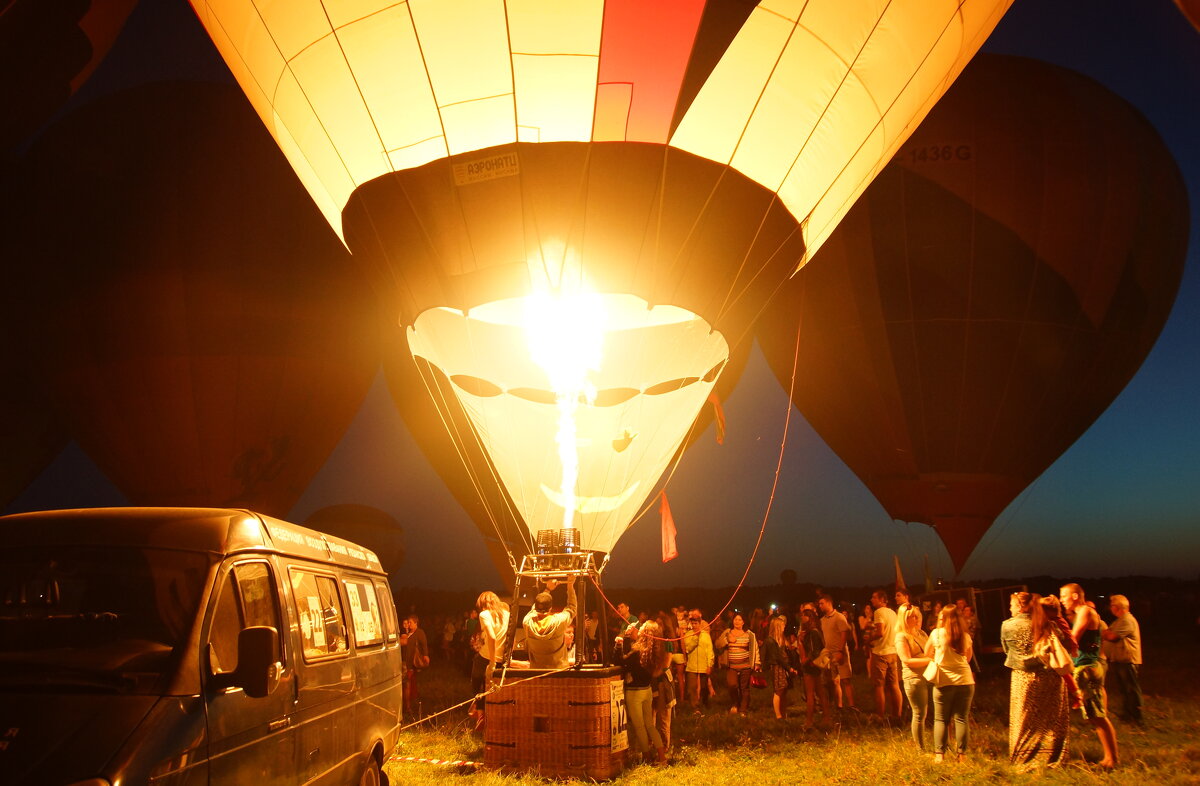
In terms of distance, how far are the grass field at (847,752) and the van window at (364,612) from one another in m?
1.31

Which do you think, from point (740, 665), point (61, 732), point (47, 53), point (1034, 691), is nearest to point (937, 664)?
point (1034, 691)

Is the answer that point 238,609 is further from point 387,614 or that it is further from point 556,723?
point 556,723

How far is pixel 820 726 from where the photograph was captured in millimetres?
8016

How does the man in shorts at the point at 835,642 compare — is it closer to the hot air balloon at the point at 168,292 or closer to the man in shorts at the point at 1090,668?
the man in shorts at the point at 1090,668

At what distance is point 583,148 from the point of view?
238 inches

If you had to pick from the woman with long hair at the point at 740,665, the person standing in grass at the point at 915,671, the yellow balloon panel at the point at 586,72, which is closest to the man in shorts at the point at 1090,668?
the person standing in grass at the point at 915,671

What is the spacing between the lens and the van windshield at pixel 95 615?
264cm

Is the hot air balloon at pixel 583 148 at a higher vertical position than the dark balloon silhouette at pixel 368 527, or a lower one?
higher

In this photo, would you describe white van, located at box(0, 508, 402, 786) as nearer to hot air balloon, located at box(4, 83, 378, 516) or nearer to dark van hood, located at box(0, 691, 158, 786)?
dark van hood, located at box(0, 691, 158, 786)

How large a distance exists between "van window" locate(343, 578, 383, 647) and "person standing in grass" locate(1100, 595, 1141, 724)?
537cm

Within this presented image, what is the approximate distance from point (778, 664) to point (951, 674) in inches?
134

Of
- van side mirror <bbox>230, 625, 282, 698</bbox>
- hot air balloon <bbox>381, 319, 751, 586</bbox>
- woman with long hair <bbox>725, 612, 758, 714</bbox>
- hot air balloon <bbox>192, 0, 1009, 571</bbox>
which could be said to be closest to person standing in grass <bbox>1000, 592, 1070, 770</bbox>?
hot air balloon <bbox>192, 0, 1009, 571</bbox>

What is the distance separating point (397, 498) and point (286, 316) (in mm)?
9019

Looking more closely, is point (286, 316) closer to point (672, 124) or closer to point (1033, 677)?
point (672, 124)
